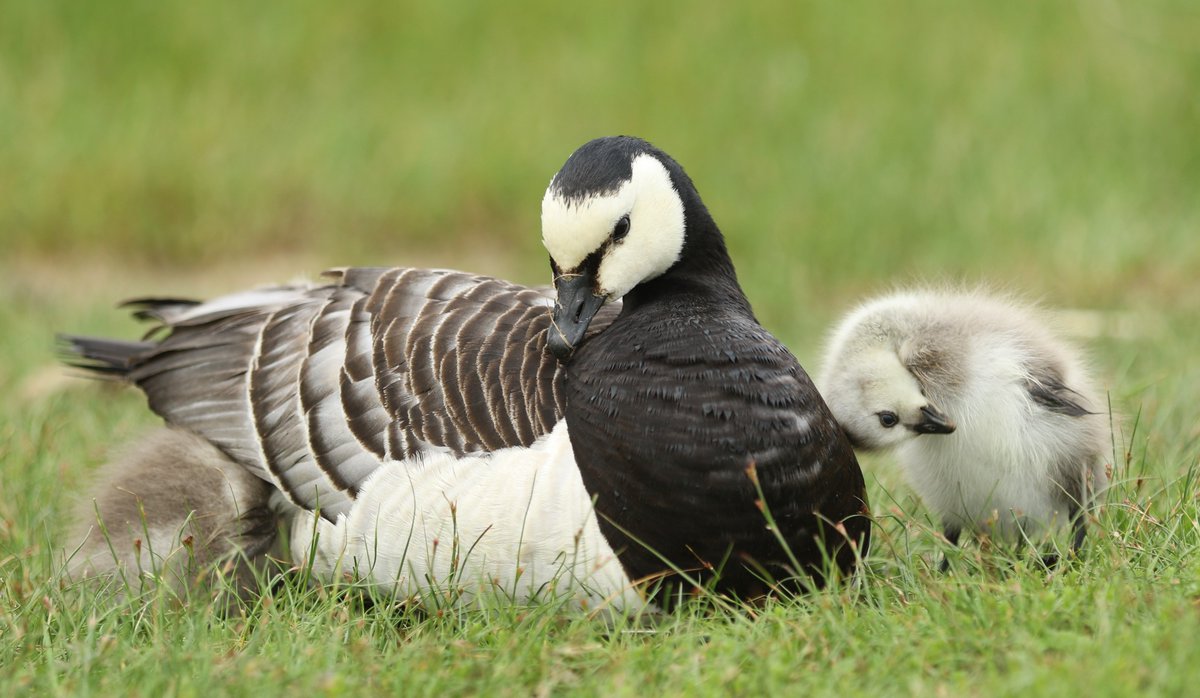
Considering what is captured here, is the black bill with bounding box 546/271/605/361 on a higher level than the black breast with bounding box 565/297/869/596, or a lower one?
higher

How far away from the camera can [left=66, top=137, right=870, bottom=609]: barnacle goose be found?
3.69 meters

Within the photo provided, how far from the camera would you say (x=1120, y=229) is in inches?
346

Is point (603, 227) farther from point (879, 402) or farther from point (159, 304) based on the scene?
point (159, 304)

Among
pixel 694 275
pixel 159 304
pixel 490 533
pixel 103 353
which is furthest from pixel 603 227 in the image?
pixel 103 353

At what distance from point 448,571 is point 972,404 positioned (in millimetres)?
1723

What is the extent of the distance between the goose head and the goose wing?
226 mm

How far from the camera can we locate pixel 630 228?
157 inches

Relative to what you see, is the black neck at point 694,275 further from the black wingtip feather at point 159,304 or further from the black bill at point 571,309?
the black wingtip feather at point 159,304

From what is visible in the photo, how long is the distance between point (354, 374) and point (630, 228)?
104cm

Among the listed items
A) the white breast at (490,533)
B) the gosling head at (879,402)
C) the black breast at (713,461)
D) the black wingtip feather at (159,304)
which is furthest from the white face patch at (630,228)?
the black wingtip feather at (159,304)

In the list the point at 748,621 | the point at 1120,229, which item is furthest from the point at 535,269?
the point at 748,621

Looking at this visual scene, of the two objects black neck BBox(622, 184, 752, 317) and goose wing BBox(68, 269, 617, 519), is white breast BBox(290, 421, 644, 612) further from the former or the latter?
black neck BBox(622, 184, 752, 317)

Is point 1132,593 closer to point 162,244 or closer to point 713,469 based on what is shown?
point 713,469

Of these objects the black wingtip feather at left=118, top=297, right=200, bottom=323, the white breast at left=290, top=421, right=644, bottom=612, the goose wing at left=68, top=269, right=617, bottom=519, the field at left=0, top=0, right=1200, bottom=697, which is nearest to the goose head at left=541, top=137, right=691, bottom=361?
the goose wing at left=68, top=269, right=617, bottom=519
